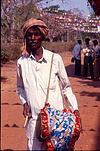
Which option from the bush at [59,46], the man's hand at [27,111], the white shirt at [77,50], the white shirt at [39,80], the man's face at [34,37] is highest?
the man's face at [34,37]

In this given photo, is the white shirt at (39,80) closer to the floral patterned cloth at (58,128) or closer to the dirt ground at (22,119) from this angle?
the floral patterned cloth at (58,128)

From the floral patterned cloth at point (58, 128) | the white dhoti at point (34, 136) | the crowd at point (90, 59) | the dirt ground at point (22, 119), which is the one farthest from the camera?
the crowd at point (90, 59)

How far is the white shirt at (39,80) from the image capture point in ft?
10.7

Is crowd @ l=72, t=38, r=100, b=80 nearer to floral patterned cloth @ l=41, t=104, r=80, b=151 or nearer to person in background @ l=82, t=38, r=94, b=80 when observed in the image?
person in background @ l=82, t=38, r=94, b=80

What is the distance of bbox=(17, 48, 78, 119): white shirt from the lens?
3.27 meters

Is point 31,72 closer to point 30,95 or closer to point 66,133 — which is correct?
point 30,95

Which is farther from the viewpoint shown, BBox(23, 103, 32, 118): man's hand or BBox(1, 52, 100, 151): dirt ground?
BBox(1, 52, 100, 151): dirt ground

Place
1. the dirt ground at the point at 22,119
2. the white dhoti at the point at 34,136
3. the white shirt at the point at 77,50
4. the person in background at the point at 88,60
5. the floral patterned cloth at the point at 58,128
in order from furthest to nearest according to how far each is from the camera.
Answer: the white shirt at the point at 77,50 < the person in background at the point at 88,60 < the dirt ground at the point at 22,119 < the white dhoti at the point at 34,136 < the floral patterned cloth at the point at 58,128

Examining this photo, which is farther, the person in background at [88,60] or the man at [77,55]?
the man at [77,55]

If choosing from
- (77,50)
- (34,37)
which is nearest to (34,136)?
(34,37)

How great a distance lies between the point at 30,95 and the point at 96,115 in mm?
5858

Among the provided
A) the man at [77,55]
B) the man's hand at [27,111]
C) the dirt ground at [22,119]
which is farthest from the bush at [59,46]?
the man's hand at [27,111]

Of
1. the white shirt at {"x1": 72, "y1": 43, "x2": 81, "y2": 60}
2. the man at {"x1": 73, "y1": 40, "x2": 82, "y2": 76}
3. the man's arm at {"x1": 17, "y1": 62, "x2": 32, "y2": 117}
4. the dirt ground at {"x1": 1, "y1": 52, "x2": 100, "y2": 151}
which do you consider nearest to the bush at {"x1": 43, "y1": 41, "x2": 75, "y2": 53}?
the man at {"x1": 73, "y1": 40, "x2": 82, "y2": 76}

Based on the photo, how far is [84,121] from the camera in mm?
8258
